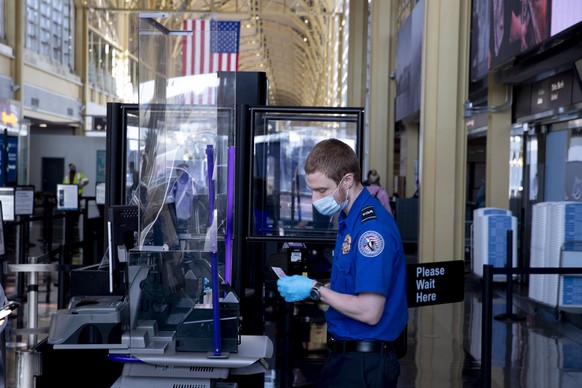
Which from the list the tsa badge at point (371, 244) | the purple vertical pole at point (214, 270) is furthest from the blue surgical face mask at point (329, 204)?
the purple vertical pole at point (214, 270)

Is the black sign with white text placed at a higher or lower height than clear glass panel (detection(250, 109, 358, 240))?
lower

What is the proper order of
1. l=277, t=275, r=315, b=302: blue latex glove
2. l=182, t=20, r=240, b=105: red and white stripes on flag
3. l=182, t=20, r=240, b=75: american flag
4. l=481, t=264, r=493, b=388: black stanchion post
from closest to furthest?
l=277, t=275, r=315, b=302: blue latex glove, l=182, t=20, r=240, b=105: red and white stripes on flag, l=182, t=20, r=240, b=75: american flag, l=481, t=264, r=493, b=388: black stanchion post

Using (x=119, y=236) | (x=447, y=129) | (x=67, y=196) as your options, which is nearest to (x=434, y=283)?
(x=119, y=236)

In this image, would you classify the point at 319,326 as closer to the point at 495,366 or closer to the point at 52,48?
the point at 495,366

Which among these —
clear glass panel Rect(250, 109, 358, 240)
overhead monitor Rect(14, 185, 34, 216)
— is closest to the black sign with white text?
clear glass panel Rect(250, 109, 358, 240)

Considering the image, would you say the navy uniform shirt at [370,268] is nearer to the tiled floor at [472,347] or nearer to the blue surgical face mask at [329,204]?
the blue surgical face mask at [329,204]

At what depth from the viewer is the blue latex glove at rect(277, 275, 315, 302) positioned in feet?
11.3

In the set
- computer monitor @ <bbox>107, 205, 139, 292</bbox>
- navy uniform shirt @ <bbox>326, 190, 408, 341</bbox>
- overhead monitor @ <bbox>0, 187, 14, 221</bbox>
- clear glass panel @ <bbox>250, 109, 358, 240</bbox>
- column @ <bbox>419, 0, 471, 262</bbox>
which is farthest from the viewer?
overhead monitor @ <bbox>0, 187, 14, 221</bbox>

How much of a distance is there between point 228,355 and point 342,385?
→ 0.50 meters

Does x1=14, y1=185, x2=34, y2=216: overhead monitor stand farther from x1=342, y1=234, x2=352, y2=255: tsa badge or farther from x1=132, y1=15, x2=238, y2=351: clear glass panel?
x1=342, y1=234, x2=352, y2=255: tsa badge

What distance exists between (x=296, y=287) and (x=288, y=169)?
405cm

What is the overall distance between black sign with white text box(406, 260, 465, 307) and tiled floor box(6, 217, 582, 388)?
56 centimetres

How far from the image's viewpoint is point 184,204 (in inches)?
153

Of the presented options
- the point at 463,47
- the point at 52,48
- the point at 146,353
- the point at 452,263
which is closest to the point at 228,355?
the point at 146,353
